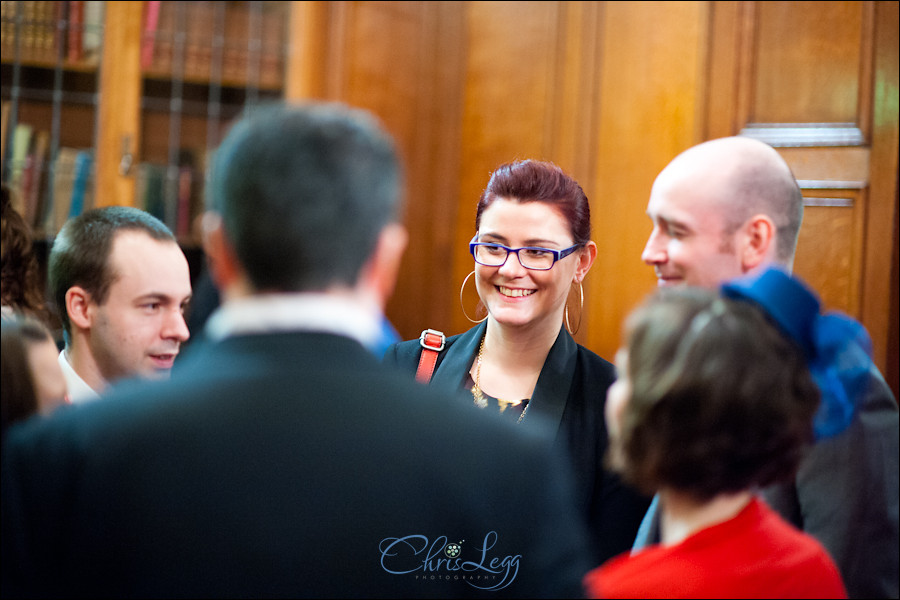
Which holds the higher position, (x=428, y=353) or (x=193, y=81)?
(x=193, y=81)

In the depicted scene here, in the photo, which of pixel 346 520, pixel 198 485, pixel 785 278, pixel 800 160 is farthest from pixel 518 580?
pixel 800 160

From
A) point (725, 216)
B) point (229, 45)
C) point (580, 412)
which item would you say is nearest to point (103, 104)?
point (229, 45)

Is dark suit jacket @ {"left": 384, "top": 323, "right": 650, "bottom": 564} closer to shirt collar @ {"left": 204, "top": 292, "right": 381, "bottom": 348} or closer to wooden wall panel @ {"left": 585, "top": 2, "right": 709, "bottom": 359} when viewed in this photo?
shirt collar @ {"left": 204, "top": 292, "right": 381, "bottom": 348}

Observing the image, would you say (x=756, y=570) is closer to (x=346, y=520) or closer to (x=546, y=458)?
(x=546, y=458)

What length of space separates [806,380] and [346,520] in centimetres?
55

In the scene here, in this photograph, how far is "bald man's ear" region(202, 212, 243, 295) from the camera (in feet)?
2.84

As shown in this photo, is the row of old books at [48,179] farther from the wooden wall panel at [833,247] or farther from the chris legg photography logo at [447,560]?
the chris legg photography logo at [447,560]

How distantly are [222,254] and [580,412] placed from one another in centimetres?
118

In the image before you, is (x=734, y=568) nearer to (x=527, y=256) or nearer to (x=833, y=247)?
(x=527, y=256)


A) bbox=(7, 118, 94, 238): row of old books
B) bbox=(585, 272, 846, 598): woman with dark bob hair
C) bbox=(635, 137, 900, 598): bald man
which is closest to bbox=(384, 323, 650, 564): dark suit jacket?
bbox=(635, 137, 900, 598): bald man

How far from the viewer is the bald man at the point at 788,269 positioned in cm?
126

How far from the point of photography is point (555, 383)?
1949 mm

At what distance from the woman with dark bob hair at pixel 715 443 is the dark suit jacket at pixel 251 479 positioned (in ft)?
0.77

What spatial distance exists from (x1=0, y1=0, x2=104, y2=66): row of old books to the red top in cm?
333
